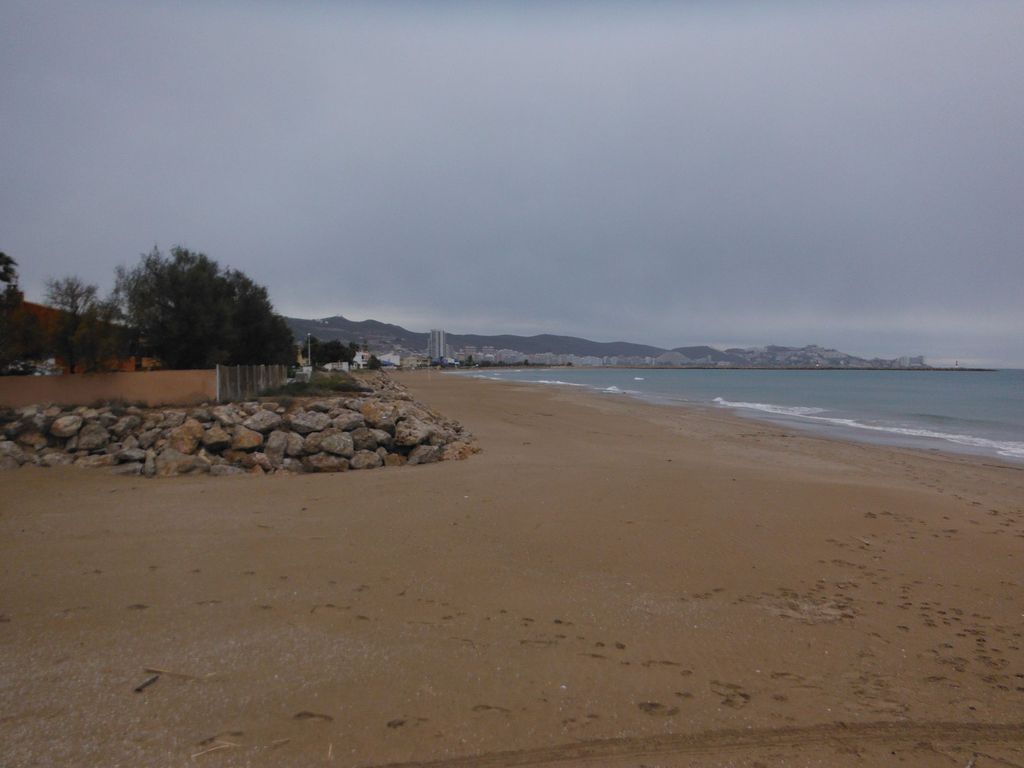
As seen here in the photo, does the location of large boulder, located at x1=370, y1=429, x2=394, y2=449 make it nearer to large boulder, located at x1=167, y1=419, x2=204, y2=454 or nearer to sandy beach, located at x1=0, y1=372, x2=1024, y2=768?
large boulder, located at x1=167, y1=419, x2=204, y2=454

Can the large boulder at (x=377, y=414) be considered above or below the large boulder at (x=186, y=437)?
above

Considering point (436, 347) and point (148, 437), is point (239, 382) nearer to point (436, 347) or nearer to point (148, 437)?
point (148, 437)

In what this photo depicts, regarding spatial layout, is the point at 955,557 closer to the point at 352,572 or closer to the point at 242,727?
the point at 352,572

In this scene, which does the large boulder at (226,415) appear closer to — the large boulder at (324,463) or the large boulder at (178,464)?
the large boulder at (178,464)

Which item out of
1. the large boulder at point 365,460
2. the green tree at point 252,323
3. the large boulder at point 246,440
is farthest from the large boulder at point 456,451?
the green tree at point 252,323

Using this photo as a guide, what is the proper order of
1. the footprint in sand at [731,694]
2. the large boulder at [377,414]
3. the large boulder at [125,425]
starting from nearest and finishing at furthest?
the footprint in sand at [731,694], the large boulder at [125,425], the large boulder at [377,414]

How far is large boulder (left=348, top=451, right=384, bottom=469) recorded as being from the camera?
442 inches

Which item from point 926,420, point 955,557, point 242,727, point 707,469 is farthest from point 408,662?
point 926,420

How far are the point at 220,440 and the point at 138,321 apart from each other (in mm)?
8220

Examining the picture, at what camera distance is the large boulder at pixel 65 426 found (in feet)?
37.5

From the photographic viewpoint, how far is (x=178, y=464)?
33.6 feet

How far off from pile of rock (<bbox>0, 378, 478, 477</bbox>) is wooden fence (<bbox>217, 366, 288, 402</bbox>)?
7.71 ft

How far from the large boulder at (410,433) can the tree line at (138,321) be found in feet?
23.7

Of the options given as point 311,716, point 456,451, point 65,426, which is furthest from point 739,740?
point 65,426
